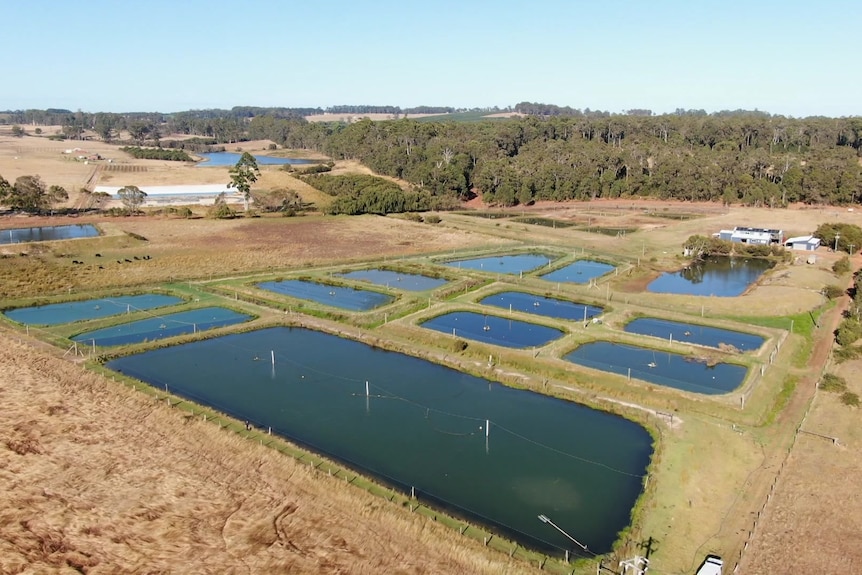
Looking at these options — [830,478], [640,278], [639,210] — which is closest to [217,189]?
[639,210]

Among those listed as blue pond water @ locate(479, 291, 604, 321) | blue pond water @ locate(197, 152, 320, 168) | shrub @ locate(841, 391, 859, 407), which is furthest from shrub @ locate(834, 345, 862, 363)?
blue pond water @ locate(197, 152, 320, 168)

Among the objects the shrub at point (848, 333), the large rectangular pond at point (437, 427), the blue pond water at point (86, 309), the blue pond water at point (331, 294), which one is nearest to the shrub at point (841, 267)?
the shrub at point (848, 333)

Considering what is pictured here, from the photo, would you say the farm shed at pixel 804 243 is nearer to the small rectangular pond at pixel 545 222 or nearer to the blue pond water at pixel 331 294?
the small rectangular pond at pixel 545 222

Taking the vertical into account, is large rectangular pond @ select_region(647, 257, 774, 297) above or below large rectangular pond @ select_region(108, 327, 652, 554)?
above

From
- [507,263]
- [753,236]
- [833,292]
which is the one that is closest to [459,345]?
[507,263]

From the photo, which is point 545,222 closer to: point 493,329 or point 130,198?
point 493,329

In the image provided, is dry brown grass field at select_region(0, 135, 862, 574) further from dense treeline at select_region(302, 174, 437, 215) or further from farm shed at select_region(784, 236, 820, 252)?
dense treeline at select_region(302, 174, 437, 215)

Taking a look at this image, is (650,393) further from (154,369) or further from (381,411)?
(154,369)
